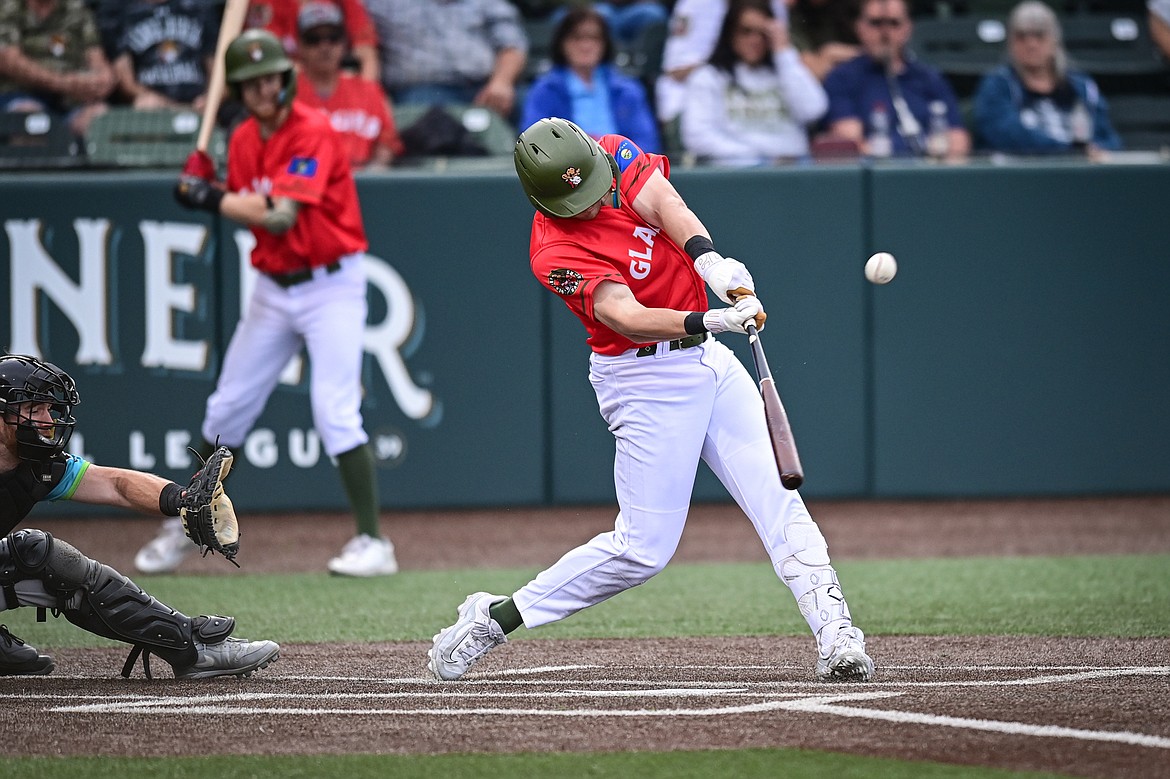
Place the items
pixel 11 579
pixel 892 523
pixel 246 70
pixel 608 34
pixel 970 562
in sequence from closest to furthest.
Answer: pixel 11 579 → pixel 246 70 → pixel 970 562 → pixel 892 523 → pixel 608 34

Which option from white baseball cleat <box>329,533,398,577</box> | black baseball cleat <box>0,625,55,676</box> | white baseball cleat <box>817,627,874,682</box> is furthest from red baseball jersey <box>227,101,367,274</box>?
white baseball cleat <box>817,627,874,682</box>

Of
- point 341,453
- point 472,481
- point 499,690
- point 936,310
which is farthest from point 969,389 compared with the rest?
point 499,690

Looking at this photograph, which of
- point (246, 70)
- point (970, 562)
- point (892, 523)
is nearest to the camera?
point (246, 70)

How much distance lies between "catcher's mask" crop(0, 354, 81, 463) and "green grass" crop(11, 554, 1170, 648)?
1558mm

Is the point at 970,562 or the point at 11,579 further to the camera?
the point at 970,562

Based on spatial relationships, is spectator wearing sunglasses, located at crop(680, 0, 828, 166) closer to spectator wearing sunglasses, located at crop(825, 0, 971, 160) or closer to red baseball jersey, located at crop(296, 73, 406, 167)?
spectator wearing sunglasses, located at crop(825, 0, 971, 160)

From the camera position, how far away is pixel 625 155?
492 cm

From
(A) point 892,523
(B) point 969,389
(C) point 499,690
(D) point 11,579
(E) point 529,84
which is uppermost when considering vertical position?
(E) point 529,84

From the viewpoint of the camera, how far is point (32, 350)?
29.6ft

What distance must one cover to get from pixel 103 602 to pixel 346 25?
Answer: 587cm

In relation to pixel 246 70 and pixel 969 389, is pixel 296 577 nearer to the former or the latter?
pixel 246 70

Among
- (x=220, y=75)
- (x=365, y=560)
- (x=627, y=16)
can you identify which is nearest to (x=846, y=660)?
(x=365, y=560)

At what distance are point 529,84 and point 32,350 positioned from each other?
361cm

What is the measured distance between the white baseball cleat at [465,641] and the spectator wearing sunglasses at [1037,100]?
612cm
